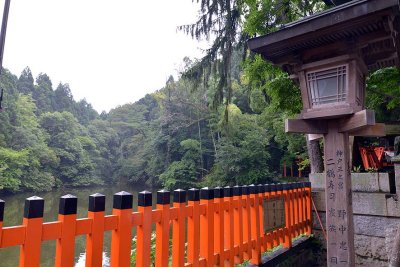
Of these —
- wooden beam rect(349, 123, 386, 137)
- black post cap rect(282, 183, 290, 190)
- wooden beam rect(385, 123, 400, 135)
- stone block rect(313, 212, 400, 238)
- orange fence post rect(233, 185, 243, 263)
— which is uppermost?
wooden beam rect(385, 123, 400, 135)

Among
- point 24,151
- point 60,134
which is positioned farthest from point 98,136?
point 24,151

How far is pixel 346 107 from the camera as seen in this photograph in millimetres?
2637

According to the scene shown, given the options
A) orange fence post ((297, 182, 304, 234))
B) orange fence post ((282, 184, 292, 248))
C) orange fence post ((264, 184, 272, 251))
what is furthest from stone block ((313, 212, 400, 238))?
orange fence post ((264, 184, 272, 251))

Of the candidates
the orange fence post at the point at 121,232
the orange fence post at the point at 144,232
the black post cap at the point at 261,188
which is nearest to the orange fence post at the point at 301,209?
the black post cap at the point at 261,188

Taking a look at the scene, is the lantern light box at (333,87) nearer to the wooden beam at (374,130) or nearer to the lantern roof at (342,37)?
the lantern roof at (342,37)

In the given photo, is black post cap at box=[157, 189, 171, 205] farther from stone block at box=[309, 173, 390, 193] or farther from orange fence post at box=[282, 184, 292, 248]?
stone block at box=[309, 173, 390, 193]

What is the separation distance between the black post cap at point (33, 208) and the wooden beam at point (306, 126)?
2.19 m

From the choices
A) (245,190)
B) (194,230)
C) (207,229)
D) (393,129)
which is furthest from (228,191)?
(393,129)

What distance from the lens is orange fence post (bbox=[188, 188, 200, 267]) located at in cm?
254

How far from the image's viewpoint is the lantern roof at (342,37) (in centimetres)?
238

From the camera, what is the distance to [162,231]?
2232mm

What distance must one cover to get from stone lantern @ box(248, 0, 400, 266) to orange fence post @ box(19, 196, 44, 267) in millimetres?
2211

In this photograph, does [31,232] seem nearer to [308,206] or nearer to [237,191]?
[237,191]

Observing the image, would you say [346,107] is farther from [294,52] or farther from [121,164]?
[121,164]
